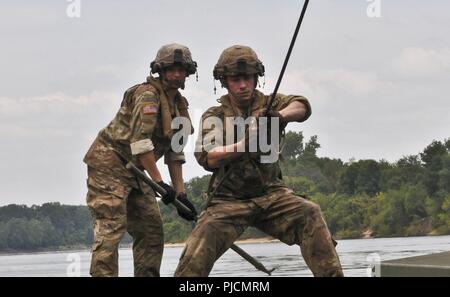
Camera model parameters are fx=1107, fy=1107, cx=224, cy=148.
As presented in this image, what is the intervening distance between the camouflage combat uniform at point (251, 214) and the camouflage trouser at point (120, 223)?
59.9 inches

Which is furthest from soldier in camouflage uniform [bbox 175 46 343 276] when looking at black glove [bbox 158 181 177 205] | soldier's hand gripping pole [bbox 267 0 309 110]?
black glove [bbox 158 181 177 205]

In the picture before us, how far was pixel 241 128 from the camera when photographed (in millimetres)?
8781

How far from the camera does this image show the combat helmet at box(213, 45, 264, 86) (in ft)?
28.7

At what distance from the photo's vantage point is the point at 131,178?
10383mm

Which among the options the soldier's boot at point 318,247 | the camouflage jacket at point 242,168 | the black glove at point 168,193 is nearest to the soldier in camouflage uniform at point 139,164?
the black glove at point 168,193

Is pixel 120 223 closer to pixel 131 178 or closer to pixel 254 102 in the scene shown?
pixel 131 178

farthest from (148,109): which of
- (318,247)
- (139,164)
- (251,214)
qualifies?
(318,247)

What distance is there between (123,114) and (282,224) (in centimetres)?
217

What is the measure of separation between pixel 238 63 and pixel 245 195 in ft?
3.53

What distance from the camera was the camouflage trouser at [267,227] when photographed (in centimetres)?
863

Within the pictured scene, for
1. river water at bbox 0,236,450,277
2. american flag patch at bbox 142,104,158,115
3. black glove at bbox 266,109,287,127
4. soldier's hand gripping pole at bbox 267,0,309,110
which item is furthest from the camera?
river water at bbox 0,236,450,277

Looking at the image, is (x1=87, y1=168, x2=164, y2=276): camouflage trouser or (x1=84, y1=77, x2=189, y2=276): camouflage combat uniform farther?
(x1=87, y1=168, x2=164, y2=276): camouflage trouser

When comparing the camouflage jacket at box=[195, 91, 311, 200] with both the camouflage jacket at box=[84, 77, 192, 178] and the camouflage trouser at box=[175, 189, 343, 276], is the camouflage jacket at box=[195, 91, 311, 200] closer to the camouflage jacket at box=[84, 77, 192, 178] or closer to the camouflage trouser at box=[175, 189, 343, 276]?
the camouflage trouser at box=[175, 189, 343, 276]

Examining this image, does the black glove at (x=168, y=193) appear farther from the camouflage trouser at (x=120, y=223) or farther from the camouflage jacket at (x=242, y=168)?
the camouflage jacket at (x=242, y=168)
